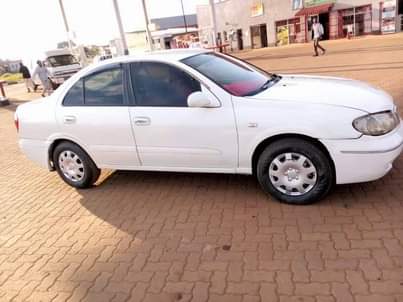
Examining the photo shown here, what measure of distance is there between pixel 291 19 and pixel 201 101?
3880 cm

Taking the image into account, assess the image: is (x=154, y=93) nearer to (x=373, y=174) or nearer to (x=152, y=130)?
(x=152, y=130)

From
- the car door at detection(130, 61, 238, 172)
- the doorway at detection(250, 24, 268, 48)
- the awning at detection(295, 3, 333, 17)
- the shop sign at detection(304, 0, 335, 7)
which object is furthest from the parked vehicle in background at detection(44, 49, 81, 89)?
the doorway at detection(250, 24, 268, 48)

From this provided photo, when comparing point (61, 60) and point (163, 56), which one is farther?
point (61, 60)

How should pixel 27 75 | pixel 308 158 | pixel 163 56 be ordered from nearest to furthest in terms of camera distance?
pixel 308 158 → pixel 163 56 → pixel 27 75

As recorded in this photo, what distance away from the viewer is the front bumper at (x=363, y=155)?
11.6ft

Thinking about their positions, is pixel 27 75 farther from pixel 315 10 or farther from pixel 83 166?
pixel 315 10

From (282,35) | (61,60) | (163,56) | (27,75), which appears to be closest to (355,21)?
(282,35)

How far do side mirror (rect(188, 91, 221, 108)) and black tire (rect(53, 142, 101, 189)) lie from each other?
5.73 ft

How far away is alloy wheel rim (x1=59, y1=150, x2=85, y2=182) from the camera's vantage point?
16.3 ft

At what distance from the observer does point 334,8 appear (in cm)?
3569

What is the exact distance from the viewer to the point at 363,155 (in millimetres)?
3545

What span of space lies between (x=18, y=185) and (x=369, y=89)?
4970 millimetres

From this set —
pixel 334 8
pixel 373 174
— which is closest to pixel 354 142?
pixel 373 174

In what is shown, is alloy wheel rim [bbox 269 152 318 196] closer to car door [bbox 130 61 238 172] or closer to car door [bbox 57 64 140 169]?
car door [bbox 130 61 238 172]
